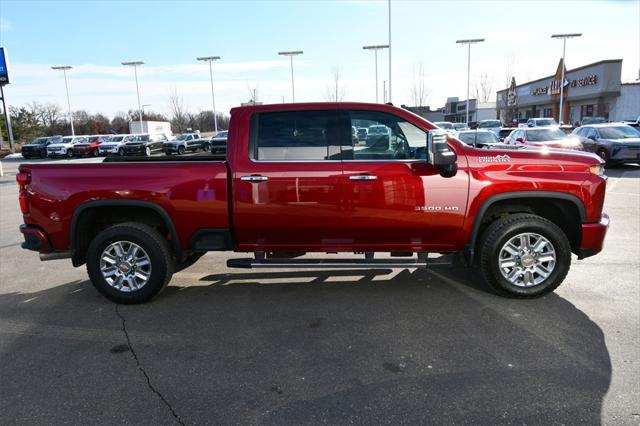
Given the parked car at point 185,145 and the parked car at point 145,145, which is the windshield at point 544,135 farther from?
the parked car at point 145,145

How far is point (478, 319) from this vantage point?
4285 mm

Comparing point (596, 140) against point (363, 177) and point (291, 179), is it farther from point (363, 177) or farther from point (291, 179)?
point (291, 179)

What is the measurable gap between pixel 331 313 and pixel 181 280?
2.16 m

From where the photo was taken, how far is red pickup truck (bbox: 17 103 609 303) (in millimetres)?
4527

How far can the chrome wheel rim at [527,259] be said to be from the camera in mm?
4645

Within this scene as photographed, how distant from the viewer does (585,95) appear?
4416 cm

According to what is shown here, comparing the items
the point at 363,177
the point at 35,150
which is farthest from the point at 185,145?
the point at 363,177

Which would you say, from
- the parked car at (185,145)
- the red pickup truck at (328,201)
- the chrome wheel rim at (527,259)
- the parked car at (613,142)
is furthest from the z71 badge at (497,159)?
the parked car at (185,145)

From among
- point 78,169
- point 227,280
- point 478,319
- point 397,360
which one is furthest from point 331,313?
point 78,169

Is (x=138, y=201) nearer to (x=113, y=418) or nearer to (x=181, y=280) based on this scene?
(x=181, y=280)

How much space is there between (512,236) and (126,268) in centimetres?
386

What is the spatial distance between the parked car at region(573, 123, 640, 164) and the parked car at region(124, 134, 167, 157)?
29.8 metres

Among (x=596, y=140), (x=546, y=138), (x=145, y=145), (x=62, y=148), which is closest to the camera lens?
(x=546, y=138)

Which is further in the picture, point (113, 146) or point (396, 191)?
point (113, 146)
